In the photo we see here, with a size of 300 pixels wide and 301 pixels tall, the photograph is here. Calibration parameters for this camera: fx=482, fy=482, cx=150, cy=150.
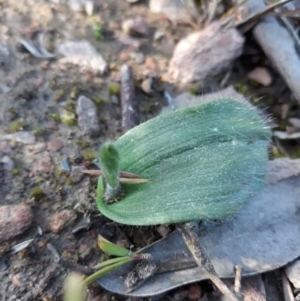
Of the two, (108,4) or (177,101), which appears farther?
(108,4)

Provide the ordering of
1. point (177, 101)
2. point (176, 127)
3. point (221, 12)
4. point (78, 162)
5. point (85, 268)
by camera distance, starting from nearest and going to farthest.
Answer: point (85, 268) → point (176, 127) → point (78, 162) → point (177, 101) → point (221, 12)

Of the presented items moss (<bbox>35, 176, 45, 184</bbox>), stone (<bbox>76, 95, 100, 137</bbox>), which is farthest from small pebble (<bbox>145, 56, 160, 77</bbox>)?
moss (<bbox>35, 176, 45, 184</bbox>)

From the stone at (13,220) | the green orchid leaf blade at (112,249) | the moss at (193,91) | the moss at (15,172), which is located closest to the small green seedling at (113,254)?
the green orchid leaf blade at (112,249)

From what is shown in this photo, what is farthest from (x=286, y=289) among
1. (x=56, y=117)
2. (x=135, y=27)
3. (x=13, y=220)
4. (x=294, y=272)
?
(x=135, y=27)

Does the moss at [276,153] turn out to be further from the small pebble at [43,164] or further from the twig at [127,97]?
the small pebble at [43,164]

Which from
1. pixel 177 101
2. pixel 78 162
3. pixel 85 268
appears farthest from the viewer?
pixel 177 101

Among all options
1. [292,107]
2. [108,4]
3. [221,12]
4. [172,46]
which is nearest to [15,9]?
[108,4]

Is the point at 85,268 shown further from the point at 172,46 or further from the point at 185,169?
the point at 172,46

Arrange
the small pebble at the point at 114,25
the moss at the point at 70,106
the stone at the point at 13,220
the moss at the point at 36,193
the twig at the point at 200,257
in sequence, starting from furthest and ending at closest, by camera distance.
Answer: the small pebble at the point at 114,25, the moss at the point at 70,106, the moss at the point at 36,193, the stone at the point at 13,220, the twig at the point at 200,257
